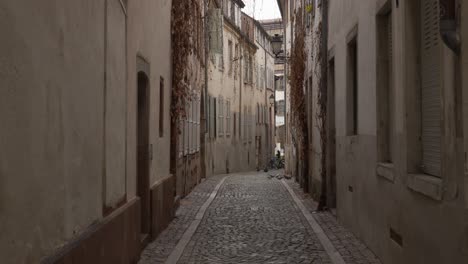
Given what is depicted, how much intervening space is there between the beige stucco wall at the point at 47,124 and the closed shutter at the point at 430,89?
127 inches

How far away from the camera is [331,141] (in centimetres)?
1301

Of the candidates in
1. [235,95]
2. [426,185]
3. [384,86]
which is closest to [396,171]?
[426,185]

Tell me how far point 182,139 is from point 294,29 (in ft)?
22.6

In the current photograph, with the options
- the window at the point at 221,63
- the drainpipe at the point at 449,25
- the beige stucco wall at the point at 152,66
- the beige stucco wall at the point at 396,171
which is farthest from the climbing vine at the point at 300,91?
the drainpipe at the point at 449,25

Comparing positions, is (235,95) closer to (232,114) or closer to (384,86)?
(232,114)

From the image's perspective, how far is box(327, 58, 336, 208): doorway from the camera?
42.1ft

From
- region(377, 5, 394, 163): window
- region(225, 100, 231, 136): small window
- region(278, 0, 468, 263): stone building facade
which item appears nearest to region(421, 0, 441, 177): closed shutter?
region(278, 0, 468, 263): stone building facade

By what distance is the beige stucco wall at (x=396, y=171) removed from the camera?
4.80m

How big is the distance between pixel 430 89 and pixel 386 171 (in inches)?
63.4

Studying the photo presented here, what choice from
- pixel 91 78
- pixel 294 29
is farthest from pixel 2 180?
pixel 294 29

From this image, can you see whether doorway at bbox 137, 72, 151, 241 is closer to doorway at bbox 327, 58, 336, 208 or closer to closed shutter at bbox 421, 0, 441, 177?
closed shutter at bbox 421, 0, 441, 177

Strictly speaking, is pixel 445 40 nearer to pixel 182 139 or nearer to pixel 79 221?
pixel 79 221

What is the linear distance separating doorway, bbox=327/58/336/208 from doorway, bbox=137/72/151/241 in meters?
4.96

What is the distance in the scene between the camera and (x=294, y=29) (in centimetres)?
2072
